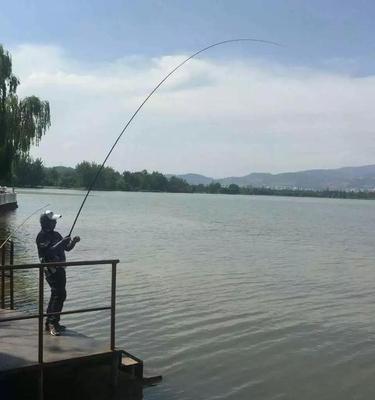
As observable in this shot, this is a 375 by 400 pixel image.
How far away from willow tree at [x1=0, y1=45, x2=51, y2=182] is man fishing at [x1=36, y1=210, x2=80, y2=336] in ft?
66.1

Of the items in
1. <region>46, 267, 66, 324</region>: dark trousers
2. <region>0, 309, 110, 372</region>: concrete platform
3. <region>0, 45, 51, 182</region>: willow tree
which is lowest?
<region>0, 309, 110, 372</region>: concrete platform

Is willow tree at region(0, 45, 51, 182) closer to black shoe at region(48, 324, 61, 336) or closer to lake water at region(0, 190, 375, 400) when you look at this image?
lake water at region(0, 190, 375, 400)

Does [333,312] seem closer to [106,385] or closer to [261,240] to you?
[106,385]

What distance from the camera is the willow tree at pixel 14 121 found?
25828 mm

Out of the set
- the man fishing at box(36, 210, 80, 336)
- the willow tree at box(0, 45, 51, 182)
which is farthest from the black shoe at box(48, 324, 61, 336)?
the willow tree at box(0, 45, 51, 182)

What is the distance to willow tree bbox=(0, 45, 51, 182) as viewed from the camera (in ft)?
84.7

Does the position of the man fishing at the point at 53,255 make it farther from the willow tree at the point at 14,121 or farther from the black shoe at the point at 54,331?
the willow tree at the point at 14,121

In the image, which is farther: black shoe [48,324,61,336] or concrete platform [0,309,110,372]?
black shoe [48,324,61,336]

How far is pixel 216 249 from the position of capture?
2594 cm

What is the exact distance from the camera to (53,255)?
6.67m

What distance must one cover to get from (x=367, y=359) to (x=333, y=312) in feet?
10.9

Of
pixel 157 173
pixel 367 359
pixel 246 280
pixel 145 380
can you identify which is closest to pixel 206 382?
pixel 145 380

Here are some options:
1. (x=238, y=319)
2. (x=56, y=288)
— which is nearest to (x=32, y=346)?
(x=56, y=288)

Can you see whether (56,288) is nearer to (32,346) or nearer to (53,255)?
(53,255)
